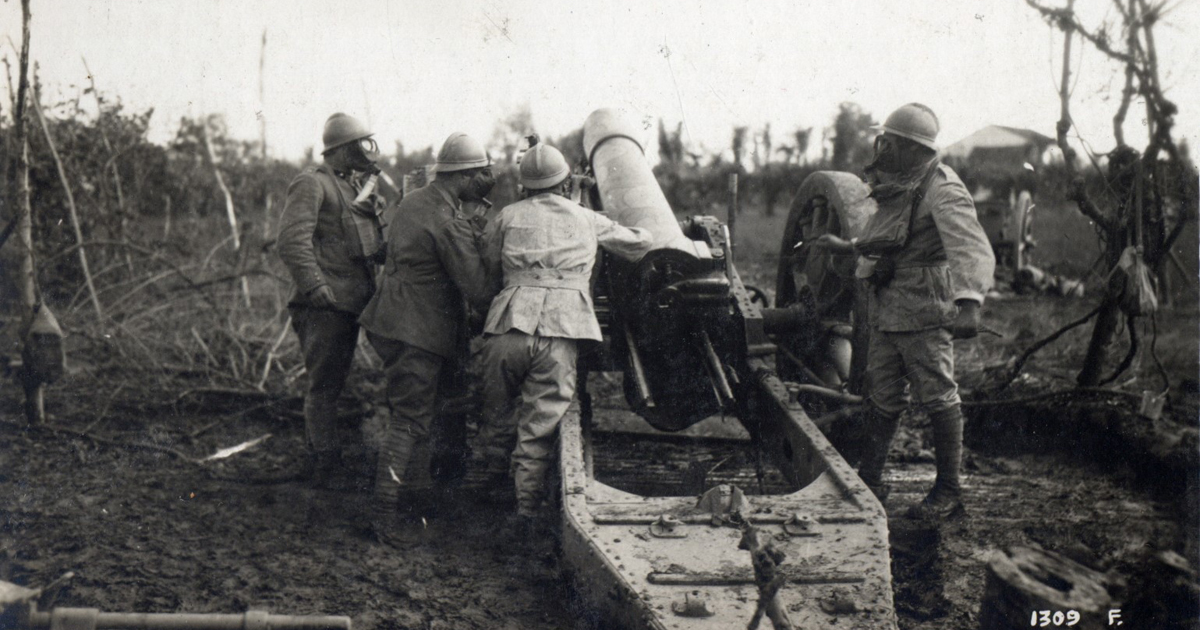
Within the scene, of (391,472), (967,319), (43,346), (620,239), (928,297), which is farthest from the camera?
(43,346)

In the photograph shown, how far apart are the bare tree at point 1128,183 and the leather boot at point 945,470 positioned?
152 cm

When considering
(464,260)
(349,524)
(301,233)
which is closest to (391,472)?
(349,524)

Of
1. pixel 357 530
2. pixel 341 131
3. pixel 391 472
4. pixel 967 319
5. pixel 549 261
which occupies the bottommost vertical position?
pixel 357 530

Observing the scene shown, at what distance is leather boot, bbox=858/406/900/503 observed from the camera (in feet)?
14.7

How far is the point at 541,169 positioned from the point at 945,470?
7.52 ft

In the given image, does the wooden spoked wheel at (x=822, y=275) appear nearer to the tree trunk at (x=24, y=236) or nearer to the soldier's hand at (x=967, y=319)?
the soldier's hand at (x=967, y=319)

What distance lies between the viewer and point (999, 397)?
6.02m

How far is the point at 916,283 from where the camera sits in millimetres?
4258

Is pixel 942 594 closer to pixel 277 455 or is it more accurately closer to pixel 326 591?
pixel 326 591

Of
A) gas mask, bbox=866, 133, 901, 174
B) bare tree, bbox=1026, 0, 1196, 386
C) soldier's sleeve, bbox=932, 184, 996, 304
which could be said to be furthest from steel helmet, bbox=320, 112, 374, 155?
bare tree, bbox=1026, 0, 1196, 386

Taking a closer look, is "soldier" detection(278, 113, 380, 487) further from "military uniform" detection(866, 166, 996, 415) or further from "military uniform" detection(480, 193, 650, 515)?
"military uniform" detection(866, 166, 996, 415)

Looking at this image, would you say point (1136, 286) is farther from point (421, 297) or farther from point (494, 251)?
point (421, 297)

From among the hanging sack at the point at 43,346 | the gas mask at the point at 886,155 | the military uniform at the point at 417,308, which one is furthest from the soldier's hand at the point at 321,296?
the gas mask at the point at 886,155

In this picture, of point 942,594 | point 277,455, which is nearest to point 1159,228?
point 942,594
